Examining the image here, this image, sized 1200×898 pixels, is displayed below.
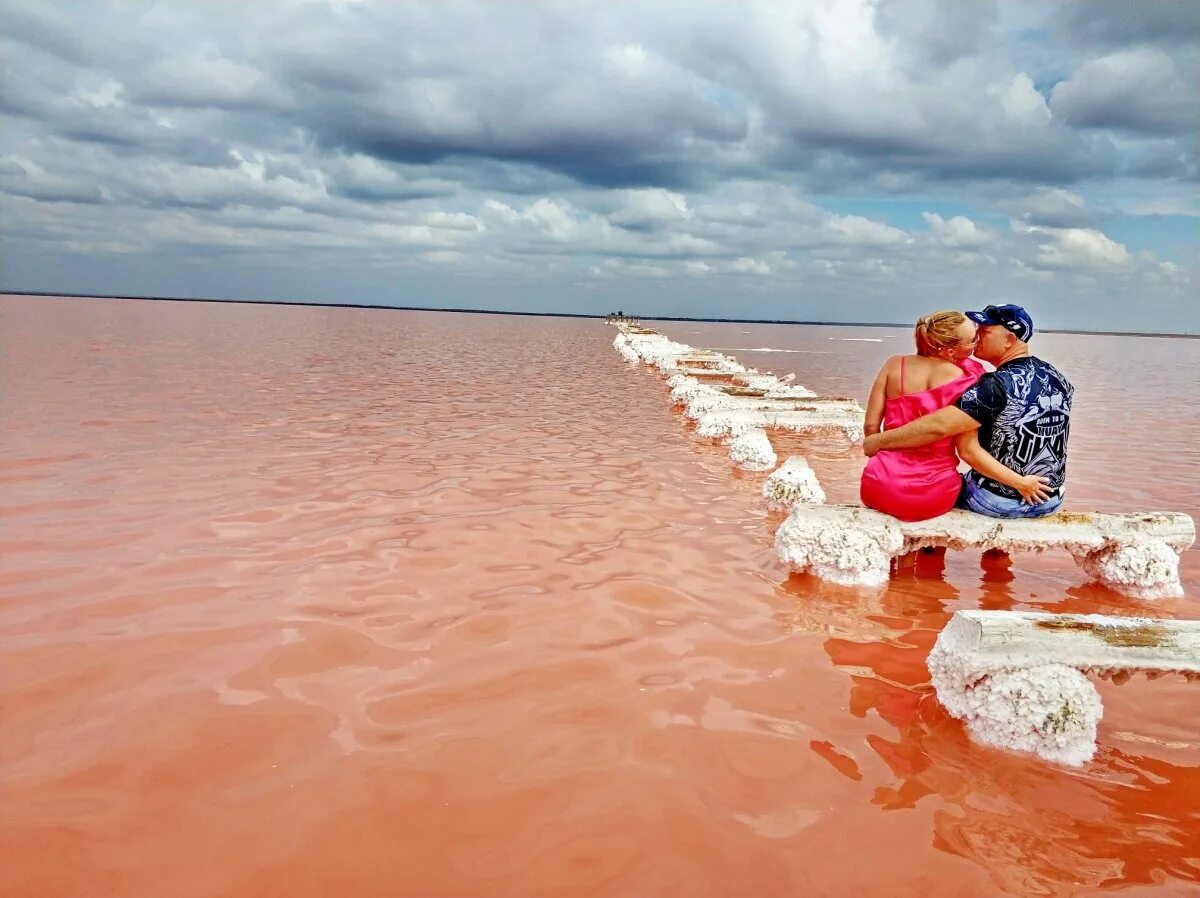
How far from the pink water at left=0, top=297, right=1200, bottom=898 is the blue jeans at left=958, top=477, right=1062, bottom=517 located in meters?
0.64

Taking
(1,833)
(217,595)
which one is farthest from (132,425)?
(1,833)

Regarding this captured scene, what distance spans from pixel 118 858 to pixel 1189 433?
16.9 m

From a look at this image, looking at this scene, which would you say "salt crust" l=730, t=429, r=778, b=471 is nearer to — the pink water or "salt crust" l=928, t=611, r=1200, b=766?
the pink water

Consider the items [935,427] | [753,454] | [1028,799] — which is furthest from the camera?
[753,454]

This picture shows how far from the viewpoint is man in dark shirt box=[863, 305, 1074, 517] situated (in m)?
4.55

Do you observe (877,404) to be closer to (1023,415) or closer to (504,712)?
(1023,415)

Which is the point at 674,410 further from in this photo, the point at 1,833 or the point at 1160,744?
the point at 1,833

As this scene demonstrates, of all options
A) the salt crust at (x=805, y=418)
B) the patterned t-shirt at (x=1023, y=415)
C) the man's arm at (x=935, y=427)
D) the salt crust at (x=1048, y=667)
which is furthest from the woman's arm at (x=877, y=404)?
the salt crust at (x=805, y=418)

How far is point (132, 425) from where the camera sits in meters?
10.1

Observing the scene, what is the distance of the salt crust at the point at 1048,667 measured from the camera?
308cm

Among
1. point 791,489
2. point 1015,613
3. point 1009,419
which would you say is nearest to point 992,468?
point 1009,419

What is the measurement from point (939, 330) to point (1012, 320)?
1.44ft

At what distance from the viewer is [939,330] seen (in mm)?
4727

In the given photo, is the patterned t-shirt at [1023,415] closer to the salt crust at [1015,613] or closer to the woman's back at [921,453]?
the woman's back at [921,453]
